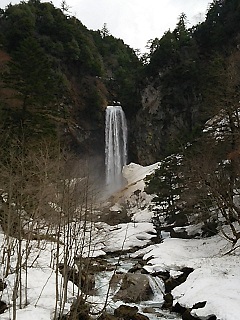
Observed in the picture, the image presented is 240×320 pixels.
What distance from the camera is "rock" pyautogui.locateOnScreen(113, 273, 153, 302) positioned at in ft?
43.2

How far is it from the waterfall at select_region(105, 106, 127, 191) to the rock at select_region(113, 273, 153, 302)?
29142 millimetres

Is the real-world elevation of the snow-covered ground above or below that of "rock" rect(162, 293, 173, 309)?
above

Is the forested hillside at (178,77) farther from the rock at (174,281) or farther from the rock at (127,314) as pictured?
the rock at (127,314)

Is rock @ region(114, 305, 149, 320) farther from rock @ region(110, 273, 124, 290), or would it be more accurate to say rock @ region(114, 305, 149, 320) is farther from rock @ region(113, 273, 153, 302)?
rock @ region(110, 273, 124, 290)

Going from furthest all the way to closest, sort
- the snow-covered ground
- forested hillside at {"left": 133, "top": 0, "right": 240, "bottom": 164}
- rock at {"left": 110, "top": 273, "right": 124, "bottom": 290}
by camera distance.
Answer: forested hillside at {"left": 133, "top": 0, "right": 240, "bottom": 164}
rock at {"left": 110, "top": 273, "right": 124, "bottom": 290}
the snow-covered ground

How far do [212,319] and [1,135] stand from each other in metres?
11.2

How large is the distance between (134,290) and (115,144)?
33365 mm

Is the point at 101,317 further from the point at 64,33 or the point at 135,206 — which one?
the point at 64,33

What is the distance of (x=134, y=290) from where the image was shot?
13.6m

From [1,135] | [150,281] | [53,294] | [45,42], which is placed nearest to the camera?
[53,294]

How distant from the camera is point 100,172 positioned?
4506cm

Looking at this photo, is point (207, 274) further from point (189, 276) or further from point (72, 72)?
point (72, 72)

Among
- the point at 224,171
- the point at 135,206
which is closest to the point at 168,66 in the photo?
the point at 135,206

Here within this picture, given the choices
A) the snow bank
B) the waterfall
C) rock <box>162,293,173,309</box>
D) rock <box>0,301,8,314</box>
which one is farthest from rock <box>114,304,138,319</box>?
the waterfall
